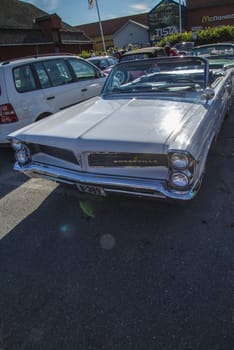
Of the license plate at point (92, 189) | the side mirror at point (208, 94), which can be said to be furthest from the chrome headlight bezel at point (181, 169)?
the side mirror at point (208, 94)

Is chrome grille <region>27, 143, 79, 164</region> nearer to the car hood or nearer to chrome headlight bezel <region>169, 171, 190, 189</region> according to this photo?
the car hood

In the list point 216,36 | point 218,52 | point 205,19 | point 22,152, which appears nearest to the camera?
point 22,152

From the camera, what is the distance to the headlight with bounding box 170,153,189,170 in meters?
2.16

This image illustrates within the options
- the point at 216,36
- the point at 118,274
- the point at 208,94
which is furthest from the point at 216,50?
the point at 216,36

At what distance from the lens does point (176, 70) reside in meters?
3.87

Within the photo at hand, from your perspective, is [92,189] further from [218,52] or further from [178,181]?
[218,52]

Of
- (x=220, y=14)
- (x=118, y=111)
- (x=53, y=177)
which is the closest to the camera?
(x=53, y=177)

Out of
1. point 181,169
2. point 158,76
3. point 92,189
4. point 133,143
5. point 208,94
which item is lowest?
point 92,189

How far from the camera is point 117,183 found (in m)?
2.44

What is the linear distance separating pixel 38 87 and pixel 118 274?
13.1ft

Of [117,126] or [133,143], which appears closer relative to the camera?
[133,143]

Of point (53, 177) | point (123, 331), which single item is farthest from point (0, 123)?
point (123, 331)

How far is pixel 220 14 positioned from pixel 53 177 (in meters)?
44.1

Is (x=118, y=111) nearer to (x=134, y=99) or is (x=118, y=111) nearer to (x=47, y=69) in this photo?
(x=134, y=99)
